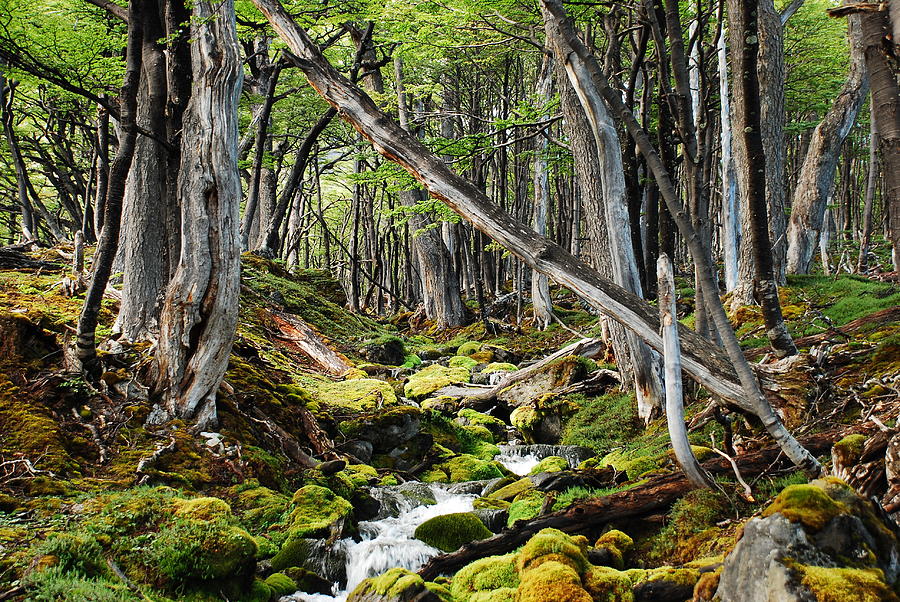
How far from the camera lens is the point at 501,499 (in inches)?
252

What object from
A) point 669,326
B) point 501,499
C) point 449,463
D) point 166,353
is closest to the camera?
point 669,326

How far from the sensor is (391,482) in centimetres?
732

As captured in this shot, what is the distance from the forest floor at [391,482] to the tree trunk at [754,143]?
3.42 feet

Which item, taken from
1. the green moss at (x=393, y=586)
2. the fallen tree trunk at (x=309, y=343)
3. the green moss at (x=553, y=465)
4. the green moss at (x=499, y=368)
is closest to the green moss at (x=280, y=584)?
the green moss at (x=393, y=586)

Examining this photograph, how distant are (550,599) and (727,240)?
10.9 meters

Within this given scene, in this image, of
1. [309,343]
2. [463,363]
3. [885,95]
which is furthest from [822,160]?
[309,343]

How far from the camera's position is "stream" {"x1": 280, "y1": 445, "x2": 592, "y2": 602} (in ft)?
15.8

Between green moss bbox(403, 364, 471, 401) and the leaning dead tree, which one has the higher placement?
the leaning dead tree

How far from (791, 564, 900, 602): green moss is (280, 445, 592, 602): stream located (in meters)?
3.29

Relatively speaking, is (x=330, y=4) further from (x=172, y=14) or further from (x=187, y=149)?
(x=187, y=149)

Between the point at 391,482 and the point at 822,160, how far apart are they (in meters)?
11.4

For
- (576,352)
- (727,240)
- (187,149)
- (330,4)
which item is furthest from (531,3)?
(187,149)

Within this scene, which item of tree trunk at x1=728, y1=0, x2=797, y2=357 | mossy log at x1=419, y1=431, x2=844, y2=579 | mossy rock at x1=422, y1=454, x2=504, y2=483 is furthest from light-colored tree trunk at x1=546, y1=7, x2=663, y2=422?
mossy log at x1=419, y1=431, x2=844, y2=579

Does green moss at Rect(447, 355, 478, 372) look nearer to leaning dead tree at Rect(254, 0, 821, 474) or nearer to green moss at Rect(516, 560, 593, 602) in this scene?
leaning dead tree at Rect(254, 0, 821, 474)
